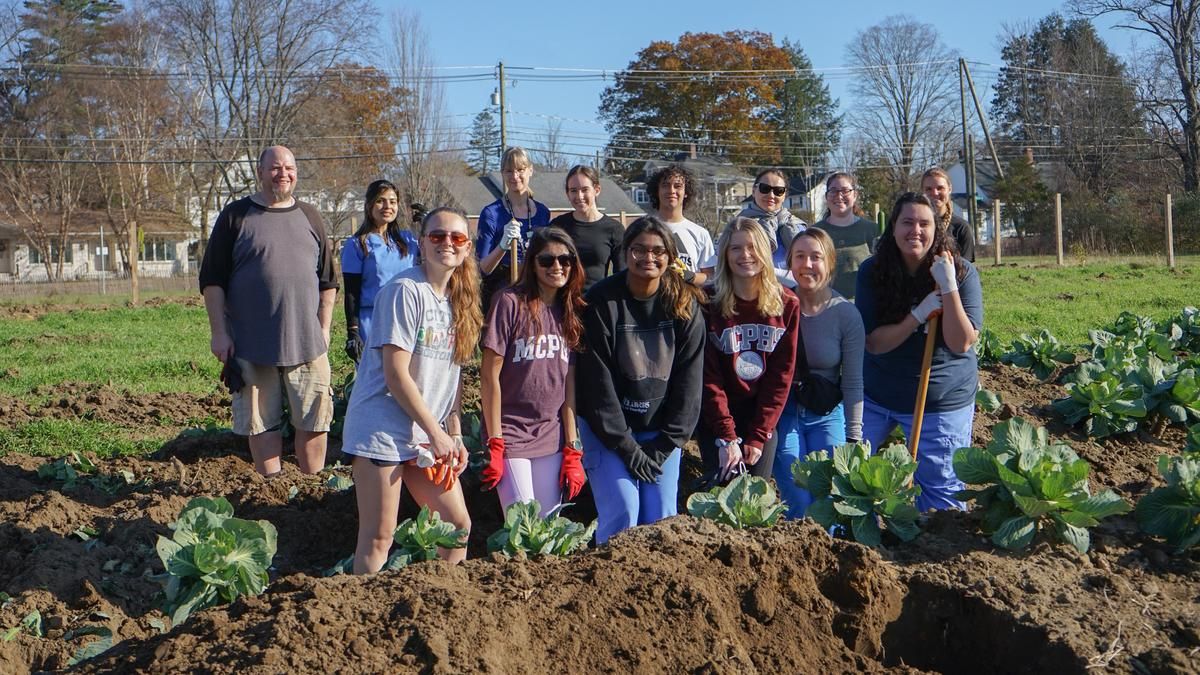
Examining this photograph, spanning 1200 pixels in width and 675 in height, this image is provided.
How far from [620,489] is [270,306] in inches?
90.4

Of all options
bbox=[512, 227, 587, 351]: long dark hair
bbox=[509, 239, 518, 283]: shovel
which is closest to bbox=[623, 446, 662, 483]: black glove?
bbox=[512, 227, 587, 351]: long dark hair

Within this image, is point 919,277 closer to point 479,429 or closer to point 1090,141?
point 479,429

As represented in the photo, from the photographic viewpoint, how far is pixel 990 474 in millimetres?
4164

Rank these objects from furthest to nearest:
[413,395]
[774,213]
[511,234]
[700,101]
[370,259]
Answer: [700,101]
[370,259]
[774,213]
[511,234]
[413,395]

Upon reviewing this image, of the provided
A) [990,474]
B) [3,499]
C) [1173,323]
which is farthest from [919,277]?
[1173,323]

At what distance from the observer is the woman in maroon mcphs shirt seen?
4.98 metres

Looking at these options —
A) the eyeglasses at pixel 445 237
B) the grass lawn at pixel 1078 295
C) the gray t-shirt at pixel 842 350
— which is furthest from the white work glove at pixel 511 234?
the grass lawn at pixel 1078 295

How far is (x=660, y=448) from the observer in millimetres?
4934

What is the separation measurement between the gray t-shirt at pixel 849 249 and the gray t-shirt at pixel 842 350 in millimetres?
1395

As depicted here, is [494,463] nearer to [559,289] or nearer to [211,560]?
[559,289]

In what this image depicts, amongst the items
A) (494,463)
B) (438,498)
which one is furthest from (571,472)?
(438,498)

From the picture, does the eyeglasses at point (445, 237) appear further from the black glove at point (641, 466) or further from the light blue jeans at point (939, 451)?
the light blue jeans at point (939, 451)

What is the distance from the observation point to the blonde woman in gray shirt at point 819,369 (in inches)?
203

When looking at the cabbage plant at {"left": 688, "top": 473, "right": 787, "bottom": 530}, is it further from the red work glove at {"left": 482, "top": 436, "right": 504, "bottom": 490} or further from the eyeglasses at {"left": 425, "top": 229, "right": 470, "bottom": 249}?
the eyeglasses at {"left": 425, "top": 229, "right": 470, "bottom": 249}
